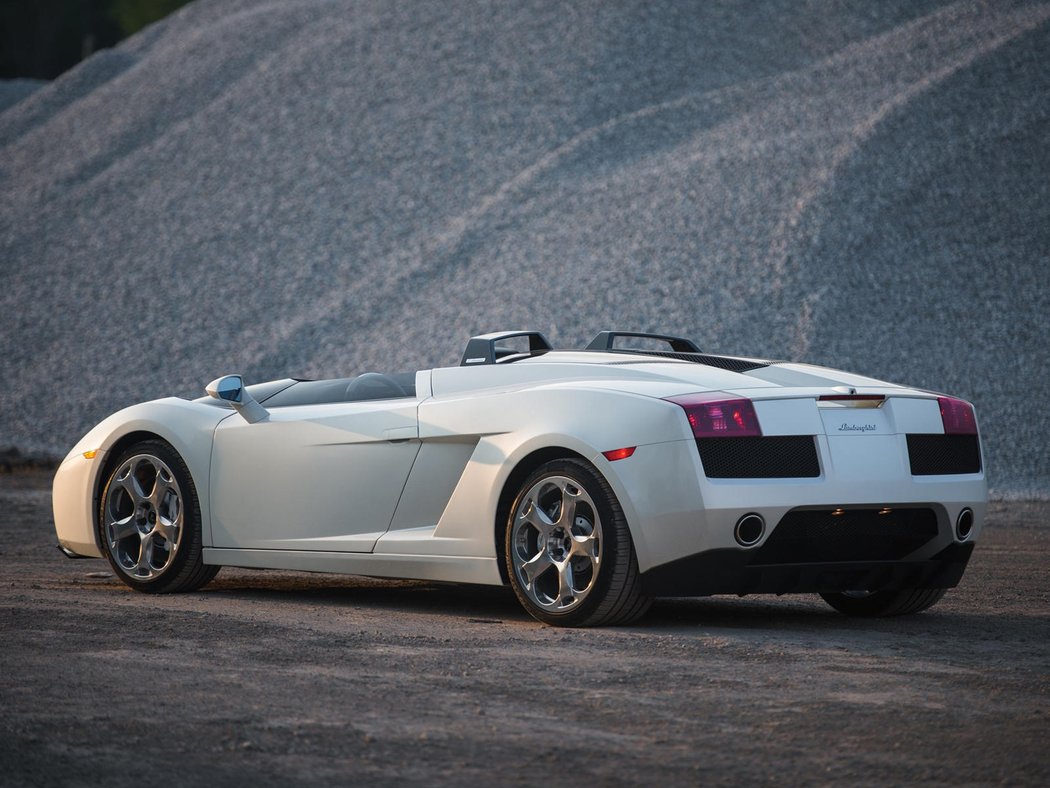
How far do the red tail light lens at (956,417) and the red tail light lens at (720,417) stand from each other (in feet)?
3.56

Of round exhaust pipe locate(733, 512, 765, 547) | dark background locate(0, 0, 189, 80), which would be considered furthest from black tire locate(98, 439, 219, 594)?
dark background locate(0, 0, 189, 80)

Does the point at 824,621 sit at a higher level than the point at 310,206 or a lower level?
lower

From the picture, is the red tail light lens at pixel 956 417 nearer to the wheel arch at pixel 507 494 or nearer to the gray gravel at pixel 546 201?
the wheel arch at pixel 507 494

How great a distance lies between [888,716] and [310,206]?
22.5 meters

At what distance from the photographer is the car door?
22.6 ft

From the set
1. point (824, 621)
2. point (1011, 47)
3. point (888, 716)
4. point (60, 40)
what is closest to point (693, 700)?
point (888, 716)

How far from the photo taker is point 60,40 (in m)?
60.8

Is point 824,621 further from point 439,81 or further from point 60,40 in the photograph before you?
point 60,40

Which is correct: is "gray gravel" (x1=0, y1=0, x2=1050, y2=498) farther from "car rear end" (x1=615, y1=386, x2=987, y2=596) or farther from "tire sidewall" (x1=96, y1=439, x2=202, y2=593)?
"tire sidewall" (x1=96, y1=439, x2=202, y2=593)

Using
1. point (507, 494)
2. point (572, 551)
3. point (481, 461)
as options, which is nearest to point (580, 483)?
point (572, 551)

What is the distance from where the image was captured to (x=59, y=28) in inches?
2373

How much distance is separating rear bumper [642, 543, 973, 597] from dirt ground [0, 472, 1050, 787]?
0.69 feet

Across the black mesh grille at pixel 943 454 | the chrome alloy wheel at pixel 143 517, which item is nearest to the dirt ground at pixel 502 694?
the chrome alloy wheel at pixel 143 517

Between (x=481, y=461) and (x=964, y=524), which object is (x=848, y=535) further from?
(x=481, y=461)
